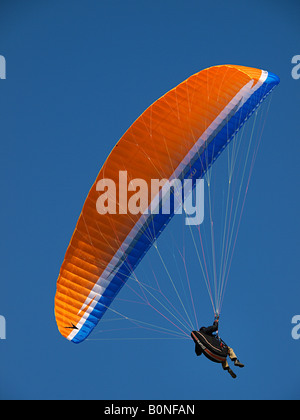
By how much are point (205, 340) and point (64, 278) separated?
332 centimetres

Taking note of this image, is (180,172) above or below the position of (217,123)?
below

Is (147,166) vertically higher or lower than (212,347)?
higher

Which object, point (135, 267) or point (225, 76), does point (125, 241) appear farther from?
point (225, 76)

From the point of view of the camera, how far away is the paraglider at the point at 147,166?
12812mm

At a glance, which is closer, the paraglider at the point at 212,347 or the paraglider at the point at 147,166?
the paraglider at the point at 212,347

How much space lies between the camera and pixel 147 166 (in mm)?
13188

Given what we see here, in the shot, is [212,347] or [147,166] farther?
[147,166]

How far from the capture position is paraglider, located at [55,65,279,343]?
42.0 ft

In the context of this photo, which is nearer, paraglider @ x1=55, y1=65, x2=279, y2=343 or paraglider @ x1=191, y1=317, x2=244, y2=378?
paraglider @ x1=191, y1=317, x2=244, y2=378

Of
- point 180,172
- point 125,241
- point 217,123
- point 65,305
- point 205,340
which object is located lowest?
point 205,340

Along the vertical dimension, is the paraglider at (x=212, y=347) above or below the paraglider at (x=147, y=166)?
below

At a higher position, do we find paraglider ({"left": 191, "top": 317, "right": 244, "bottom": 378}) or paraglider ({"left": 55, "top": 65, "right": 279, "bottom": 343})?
paraglider ({"left": 55, "top": 65, "right": 279, "bottom": 343})

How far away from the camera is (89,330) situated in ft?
47.5
